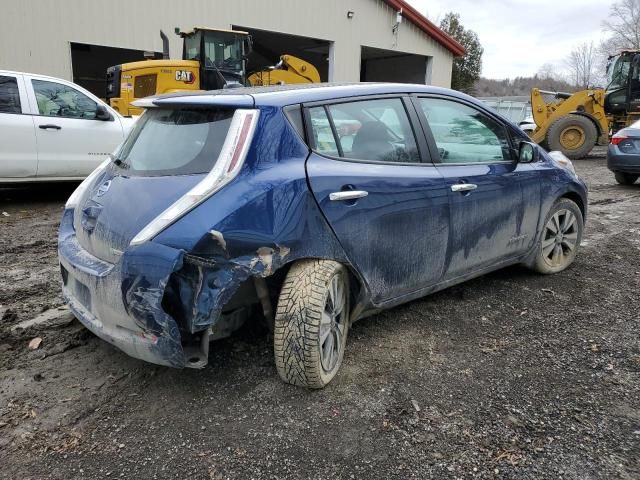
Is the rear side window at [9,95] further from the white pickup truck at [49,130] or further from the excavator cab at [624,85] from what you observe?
the excavator cab at [624,85]

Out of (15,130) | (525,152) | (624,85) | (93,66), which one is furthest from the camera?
(93,66)

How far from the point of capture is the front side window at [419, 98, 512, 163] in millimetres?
3537

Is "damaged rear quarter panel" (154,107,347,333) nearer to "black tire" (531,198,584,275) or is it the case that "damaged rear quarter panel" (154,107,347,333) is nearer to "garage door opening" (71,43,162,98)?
"black tire" (531,198,584,275)

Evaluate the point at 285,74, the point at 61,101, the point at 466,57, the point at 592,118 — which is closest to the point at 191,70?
the point at 285,74

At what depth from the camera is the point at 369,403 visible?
108 inches

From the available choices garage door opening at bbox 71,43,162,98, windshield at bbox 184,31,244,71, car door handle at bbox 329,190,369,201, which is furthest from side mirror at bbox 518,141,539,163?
garage door opening at bbox 71,43,162,98

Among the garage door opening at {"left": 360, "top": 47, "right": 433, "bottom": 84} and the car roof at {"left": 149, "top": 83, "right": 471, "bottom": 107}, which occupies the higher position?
the garage door opening at {"left": 360, "top": 47, "right": 433, "bottom": 84}

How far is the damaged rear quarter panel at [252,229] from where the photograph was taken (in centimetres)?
242

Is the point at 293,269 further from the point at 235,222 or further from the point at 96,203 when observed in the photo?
the point at 96,203

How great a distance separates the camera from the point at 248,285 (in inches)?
112

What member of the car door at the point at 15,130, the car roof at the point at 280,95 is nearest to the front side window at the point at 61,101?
the car door at the point at 15,130

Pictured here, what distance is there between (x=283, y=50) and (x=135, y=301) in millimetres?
23621

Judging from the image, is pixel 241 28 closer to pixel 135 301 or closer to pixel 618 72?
pixel 618 72

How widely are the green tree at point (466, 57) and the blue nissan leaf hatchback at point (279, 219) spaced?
36940 millimetres
